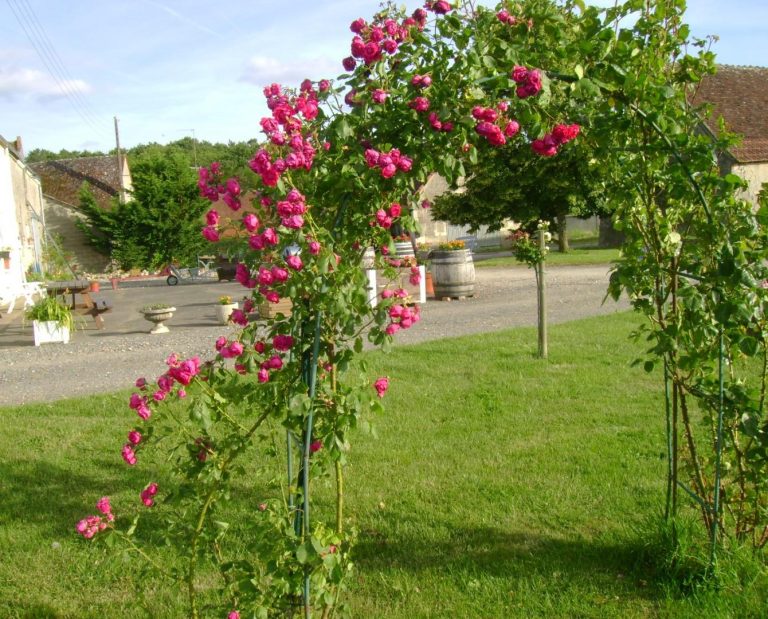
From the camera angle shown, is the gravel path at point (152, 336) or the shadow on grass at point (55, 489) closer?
the shadow on grass at point (55, 489)

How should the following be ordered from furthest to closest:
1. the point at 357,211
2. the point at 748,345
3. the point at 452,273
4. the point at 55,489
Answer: the point at 452,273, the point at 55,489, the point at 748,345, the point at 357,211

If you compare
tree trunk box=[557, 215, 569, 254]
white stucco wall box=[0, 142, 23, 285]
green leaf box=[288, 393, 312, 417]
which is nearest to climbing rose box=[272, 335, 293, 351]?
green leaf box=[288, 393, 312, 417]

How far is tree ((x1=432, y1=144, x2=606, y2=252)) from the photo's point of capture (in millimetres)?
24031

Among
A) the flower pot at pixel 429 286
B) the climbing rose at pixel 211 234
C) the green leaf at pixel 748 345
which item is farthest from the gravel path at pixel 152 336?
the green leaf at pixel 748 345

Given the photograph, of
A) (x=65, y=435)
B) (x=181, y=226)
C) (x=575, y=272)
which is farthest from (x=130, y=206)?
(x=65, y=435)

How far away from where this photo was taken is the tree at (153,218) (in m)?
33.7

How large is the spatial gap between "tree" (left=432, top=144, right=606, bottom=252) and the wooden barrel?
7738 millimetres

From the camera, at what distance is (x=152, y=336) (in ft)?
42.3

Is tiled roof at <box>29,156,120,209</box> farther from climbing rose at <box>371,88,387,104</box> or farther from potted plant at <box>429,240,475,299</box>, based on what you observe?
climbing rose at <box>371,88,387,104</box>

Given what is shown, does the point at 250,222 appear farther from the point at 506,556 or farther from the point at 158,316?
the point at 158,316

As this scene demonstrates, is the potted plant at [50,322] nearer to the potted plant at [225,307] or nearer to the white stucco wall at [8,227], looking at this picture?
the potted plant at [225,307]

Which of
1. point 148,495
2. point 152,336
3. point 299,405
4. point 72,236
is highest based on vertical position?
point 72,236

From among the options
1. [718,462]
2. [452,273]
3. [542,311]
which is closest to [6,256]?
[452,273]

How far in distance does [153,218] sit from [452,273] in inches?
869
